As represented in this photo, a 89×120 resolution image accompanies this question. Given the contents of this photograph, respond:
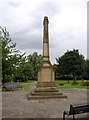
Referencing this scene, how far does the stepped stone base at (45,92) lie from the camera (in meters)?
17.1

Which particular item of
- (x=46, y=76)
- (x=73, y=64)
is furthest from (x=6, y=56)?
(x=73, y=64)

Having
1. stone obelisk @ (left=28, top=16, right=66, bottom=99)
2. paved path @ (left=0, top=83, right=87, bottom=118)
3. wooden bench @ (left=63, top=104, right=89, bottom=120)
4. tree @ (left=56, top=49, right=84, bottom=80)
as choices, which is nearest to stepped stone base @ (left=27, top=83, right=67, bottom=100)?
stone obelisk @ (left=28, top=16, right=66, bottom=99)

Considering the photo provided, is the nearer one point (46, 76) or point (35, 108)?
point (35, 108)

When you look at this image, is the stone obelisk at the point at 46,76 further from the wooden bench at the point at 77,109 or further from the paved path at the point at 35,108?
the wooden bench at the point at 77,109

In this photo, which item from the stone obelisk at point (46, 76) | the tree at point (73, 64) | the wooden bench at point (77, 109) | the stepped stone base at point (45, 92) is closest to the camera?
the wooden bench at point (77, 109)

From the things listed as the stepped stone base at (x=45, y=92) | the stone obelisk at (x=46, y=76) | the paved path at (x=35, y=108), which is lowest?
the paved path at (x=35, y=108)

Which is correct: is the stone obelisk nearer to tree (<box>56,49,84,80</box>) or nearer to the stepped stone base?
the stepped stone base

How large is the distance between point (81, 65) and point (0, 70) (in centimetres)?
3092

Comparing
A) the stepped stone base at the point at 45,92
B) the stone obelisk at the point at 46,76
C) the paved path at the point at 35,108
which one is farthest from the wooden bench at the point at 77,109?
the stone obelisk at the point at 46,76

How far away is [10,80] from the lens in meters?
27.4

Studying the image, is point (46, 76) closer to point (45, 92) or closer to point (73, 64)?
point (45, 92)

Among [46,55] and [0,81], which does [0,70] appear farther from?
[46,55]

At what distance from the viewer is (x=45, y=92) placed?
1783cm

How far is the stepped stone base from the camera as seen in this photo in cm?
1708
